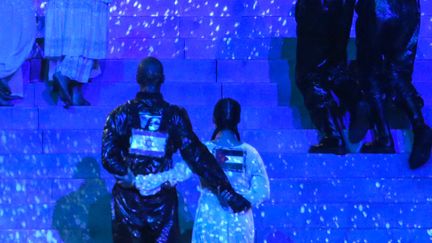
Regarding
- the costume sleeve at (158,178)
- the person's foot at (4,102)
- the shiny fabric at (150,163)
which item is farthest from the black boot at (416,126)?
the person's foot at (4,102)

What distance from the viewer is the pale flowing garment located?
7398 mm

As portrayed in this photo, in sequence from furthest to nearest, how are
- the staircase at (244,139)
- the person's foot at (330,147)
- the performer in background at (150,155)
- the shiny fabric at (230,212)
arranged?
the person's foot at (330,147) → the staircase at (244,139) → the shiny fabric at (230,212) → the performer in background at (150,155)

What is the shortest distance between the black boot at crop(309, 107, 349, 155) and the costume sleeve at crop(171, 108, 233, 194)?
2.16 metres

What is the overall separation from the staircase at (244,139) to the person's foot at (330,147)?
79mm

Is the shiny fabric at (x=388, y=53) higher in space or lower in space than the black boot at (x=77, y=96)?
higher

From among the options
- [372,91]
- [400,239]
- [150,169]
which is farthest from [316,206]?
[150,169]

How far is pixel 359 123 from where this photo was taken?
6.51m

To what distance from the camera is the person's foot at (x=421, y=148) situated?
6234 millimetres

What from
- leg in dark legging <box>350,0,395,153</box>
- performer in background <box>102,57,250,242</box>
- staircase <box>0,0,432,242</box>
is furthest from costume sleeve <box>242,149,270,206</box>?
leg in dark legging <box>350,0,395,153</box>

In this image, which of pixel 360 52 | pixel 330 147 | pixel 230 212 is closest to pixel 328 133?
pixel 330 147

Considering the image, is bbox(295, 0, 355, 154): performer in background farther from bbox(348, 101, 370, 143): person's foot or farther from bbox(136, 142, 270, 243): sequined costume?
bbox(136, 142, 270, 243): sequined costume

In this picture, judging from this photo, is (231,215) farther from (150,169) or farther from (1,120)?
(1,120)

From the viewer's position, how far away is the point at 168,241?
4.42 metres

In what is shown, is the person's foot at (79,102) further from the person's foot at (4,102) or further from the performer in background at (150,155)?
the performer in background at (150,155)
